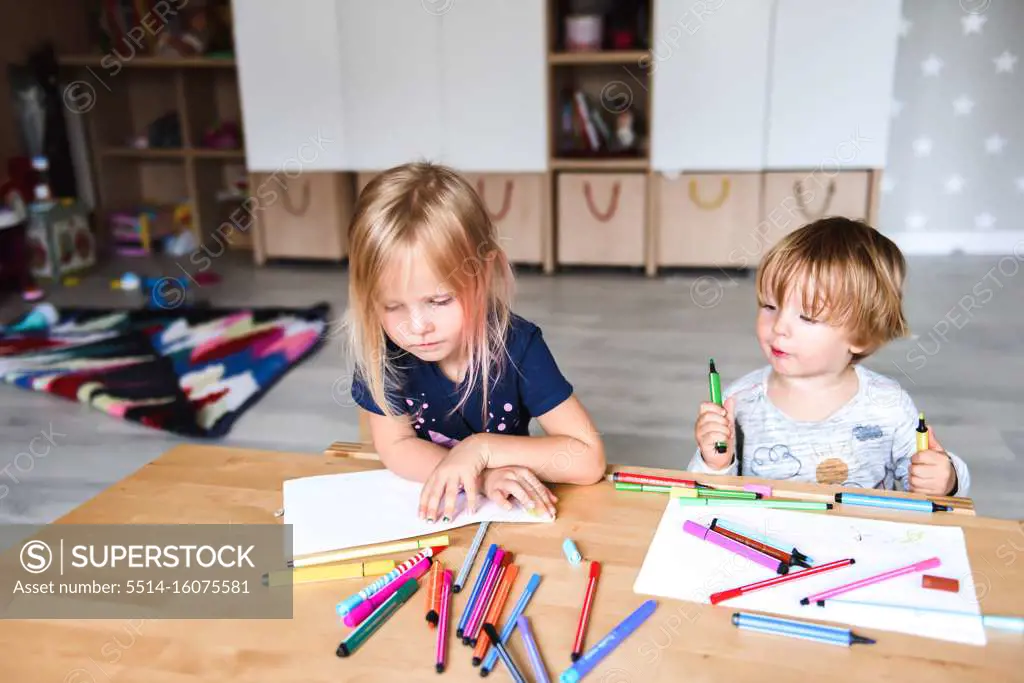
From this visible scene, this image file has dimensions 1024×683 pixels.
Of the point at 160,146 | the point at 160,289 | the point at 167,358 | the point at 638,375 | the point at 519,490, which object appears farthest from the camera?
the point at 160,146

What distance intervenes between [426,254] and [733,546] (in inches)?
16.0

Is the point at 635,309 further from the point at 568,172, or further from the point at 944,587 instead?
the point at 944,587

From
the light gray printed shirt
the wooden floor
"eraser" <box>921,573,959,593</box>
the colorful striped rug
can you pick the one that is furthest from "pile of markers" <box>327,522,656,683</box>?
the colorful striped rug

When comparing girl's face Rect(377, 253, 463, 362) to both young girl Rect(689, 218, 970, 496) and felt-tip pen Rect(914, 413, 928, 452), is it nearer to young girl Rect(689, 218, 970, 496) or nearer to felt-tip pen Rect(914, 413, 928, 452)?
young girl Rect(689, 218, 970, 496)

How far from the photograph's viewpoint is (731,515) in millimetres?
798

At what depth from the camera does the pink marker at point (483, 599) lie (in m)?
0.65

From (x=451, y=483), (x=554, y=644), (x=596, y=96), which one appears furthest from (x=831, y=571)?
(x=596, y=96)

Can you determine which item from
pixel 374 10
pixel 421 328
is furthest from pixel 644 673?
pixel 374 10

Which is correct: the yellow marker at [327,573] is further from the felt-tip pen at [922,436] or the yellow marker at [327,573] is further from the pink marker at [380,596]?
the felt-tip pen at [922,436]

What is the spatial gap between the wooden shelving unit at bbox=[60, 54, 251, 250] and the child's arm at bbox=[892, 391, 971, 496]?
3.42m

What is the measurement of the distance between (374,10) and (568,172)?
0.95 m

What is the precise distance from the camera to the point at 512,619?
2.15 ft

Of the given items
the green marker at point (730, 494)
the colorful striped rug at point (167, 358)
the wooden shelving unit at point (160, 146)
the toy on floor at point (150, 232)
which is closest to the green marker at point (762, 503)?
the green marker at point (730, 494)

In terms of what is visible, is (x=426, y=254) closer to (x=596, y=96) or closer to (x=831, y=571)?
(x=831, y=571)
